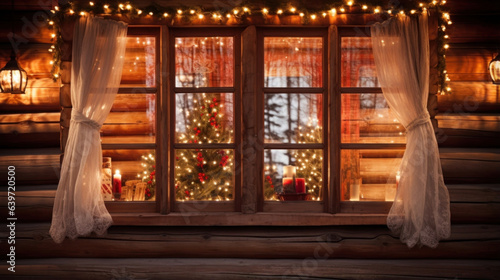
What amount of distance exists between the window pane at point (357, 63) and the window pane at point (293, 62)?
23 cm

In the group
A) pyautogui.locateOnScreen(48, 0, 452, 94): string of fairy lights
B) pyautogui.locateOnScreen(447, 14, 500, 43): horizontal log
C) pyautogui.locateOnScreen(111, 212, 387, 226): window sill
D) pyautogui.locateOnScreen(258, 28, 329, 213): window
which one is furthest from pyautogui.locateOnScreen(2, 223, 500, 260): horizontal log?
pyautogui.locateOnScreen(447, 14, 500, 43): horizontal log

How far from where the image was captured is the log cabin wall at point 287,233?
16.9 ft

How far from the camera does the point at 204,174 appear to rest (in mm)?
5305

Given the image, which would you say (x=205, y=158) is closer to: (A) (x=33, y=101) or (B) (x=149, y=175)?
(B) (x=149, y=175)

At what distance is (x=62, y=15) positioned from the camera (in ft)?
16.9

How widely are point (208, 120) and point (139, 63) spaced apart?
87cm

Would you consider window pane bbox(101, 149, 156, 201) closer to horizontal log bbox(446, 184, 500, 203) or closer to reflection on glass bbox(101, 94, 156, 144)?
reflection on glass bbox(101, 94, 156, 144)

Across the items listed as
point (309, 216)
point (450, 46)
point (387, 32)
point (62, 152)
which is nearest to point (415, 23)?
point (387, 32)

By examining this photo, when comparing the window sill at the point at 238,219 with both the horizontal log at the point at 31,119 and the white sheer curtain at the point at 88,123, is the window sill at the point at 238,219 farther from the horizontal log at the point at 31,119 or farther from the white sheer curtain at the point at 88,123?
the horizontal log at the point at 31,119

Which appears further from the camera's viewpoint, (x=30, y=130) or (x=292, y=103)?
(x=30, y=130)

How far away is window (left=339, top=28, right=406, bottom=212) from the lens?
17.3 feet

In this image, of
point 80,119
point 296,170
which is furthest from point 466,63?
point 80,119

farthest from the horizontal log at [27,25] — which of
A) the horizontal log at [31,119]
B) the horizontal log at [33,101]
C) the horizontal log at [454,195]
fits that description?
the horizontal log at [454,195]

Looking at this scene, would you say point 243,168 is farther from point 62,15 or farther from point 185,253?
point 62,15
